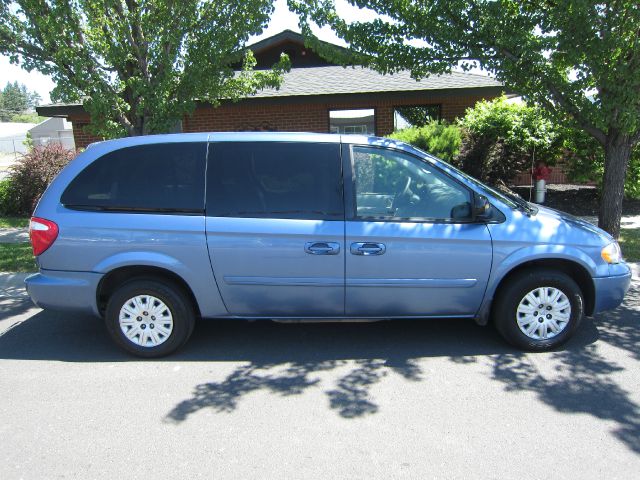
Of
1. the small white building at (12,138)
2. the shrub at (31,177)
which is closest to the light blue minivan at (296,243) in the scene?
the shrub at (31,177)

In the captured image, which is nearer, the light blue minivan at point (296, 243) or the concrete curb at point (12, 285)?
the light blue minivan at point (296, 243)

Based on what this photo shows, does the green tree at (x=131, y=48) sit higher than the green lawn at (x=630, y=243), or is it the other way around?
the green tree at (x=131, y=48)

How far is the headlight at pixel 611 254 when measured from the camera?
4.47 metres

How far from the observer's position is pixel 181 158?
14.8 feet

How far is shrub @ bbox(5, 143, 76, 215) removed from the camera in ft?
38.2

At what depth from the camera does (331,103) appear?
13.4m

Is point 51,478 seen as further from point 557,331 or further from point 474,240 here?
point 557,331

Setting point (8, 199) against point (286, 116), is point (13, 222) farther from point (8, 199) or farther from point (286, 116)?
point (286, 116)

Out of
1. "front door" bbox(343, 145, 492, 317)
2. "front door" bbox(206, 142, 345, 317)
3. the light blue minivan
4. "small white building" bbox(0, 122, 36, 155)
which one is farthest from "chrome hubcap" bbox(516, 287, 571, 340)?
"small white building" bbox(0, 122, 36, 155)

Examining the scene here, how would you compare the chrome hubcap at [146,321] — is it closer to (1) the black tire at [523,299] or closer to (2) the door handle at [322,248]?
(2) the door handle at [322,248]

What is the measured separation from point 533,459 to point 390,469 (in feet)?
2.68

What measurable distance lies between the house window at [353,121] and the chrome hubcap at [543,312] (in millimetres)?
10300

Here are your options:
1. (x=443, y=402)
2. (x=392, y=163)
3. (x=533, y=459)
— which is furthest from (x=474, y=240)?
(x=533, y=459)

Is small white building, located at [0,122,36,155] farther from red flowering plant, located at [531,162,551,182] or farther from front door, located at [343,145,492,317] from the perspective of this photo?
front door, located at [343,145,492,317]
